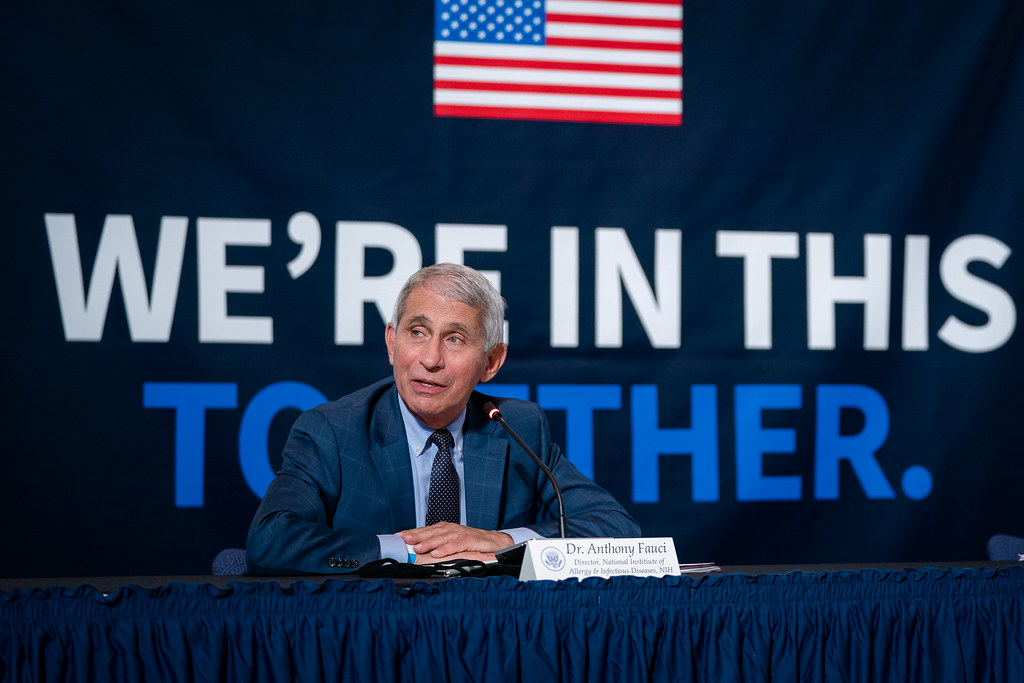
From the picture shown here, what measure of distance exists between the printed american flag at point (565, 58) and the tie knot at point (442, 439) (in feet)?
4.68

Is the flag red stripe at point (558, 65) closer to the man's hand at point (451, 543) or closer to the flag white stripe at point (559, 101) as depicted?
the flag white stripe at point (559, 101)

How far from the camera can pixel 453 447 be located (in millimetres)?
1883

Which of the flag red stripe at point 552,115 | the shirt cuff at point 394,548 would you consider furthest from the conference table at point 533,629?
the flag red stripe at point 552,115

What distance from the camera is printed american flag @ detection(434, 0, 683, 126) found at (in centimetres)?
298

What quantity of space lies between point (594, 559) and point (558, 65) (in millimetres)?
2126

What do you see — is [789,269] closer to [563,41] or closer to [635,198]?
[635,198]

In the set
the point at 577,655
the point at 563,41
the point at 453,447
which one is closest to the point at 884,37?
the point at 563,41

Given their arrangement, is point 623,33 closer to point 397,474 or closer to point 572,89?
point 572,89

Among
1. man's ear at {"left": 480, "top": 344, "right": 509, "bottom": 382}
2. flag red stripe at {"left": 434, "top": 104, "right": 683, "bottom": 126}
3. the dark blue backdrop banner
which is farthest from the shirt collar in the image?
flag red stripe at {"left": 434, "top": 104, "right": 683, "bottom": 126}

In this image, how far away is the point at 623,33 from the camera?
307cm

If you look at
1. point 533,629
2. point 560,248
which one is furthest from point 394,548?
point 560,248

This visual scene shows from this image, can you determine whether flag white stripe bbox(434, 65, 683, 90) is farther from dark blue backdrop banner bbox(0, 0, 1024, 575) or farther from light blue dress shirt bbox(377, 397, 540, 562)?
light blue dress shirt bbox(377, 397, 540, 562)

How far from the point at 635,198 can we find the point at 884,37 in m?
1.02

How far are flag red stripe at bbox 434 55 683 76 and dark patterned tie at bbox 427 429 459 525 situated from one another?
1558 millimetres
